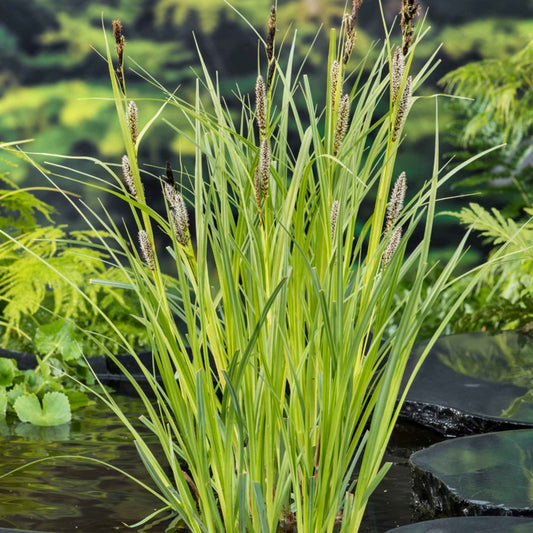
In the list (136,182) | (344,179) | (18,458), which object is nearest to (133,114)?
(136,182)

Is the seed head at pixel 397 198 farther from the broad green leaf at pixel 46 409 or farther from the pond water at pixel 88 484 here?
the broad green leaf at pixel 46 409

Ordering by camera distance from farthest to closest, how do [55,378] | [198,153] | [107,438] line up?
[55,378] → [107,438] → [198,153]

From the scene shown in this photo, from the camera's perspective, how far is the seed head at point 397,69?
37.2 inches

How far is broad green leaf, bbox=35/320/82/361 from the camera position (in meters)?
2.58

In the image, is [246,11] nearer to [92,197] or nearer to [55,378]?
[92,197]

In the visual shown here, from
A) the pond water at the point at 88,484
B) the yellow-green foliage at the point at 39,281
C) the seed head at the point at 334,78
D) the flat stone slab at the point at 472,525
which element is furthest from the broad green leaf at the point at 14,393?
the seed head at the point at 334,78

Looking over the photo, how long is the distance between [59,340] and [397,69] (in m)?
1.95

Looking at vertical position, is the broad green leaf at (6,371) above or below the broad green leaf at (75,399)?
above

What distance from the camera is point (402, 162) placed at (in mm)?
4613

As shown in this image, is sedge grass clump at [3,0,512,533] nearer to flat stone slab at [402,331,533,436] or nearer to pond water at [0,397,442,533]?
pond water at [0,397,442,533]

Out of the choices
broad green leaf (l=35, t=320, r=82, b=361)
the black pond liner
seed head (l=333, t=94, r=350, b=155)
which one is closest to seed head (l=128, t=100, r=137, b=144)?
seed head (l=333, t=94, r=350, b=155)

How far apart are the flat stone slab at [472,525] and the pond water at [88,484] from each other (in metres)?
0.22

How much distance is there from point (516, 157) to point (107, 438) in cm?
342

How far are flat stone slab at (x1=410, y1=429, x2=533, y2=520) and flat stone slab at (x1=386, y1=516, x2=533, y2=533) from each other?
0.29ft
